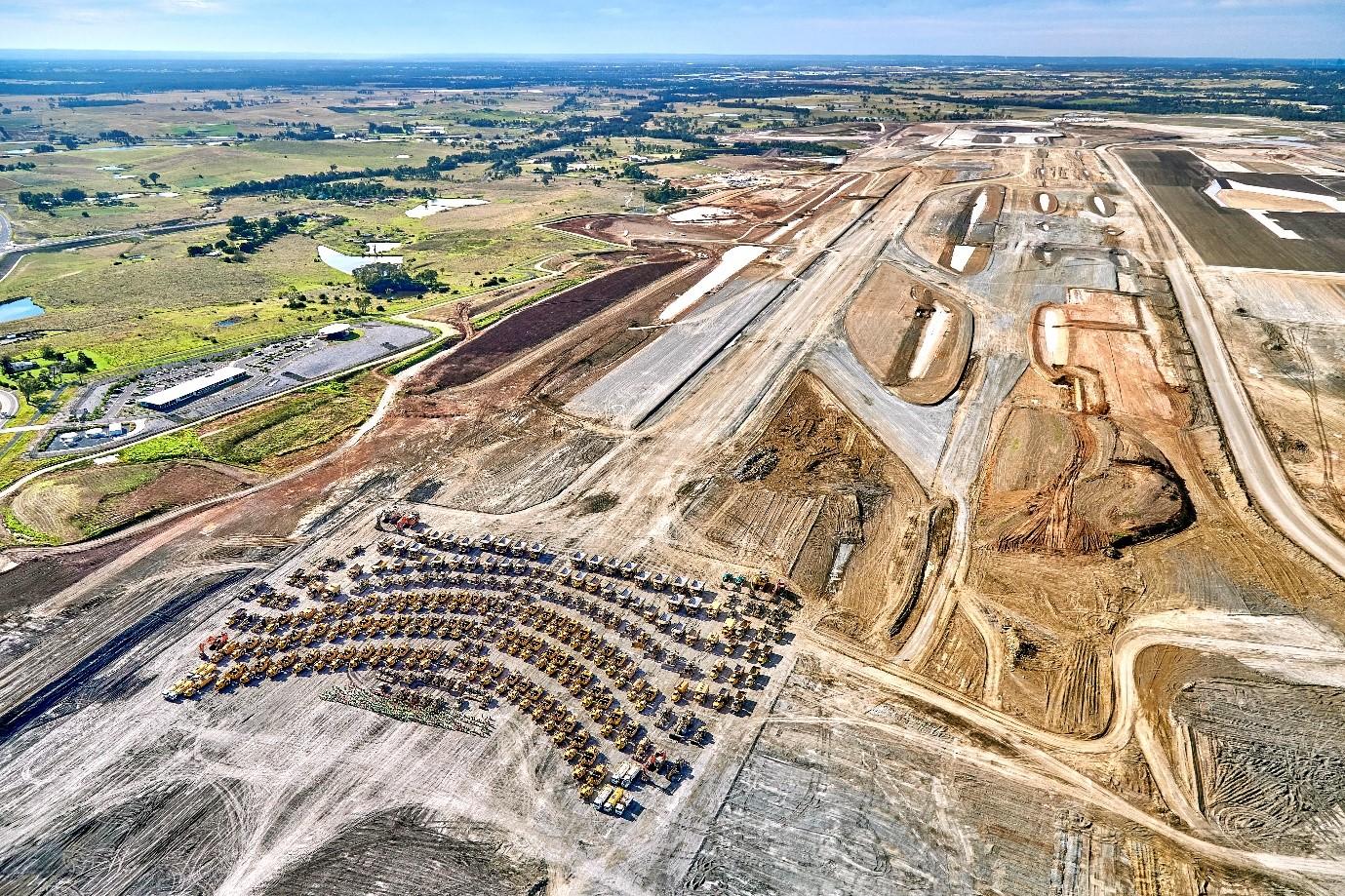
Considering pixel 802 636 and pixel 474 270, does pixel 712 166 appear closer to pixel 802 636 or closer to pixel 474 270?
pixel 474 270

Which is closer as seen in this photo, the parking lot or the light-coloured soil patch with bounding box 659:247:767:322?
the parking lot

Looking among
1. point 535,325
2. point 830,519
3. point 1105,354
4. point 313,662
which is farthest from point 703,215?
point 313,662

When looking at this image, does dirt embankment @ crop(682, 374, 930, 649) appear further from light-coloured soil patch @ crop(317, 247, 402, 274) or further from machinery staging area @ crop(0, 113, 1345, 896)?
light-coloured soil patch @ crop(317, 247, 402, 274)

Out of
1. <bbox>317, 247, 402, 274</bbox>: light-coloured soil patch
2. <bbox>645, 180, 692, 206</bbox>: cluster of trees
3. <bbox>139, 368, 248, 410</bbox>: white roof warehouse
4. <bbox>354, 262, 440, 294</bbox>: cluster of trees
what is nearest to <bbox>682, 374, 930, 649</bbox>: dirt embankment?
<bbox>139, 368, 248, 410</bbox>: white roof warehouse

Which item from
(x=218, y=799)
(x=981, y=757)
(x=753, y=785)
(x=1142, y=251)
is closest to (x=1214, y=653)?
(x=981, y=757)

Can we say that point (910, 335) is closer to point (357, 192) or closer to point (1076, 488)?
point (1076, 488)

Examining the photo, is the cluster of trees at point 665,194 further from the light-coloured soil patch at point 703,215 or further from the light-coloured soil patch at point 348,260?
the light-coloured soil patch at point 348,260

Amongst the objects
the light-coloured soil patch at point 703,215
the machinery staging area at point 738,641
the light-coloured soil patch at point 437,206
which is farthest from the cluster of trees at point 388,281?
the light-coloured soil patch at point 437,206
